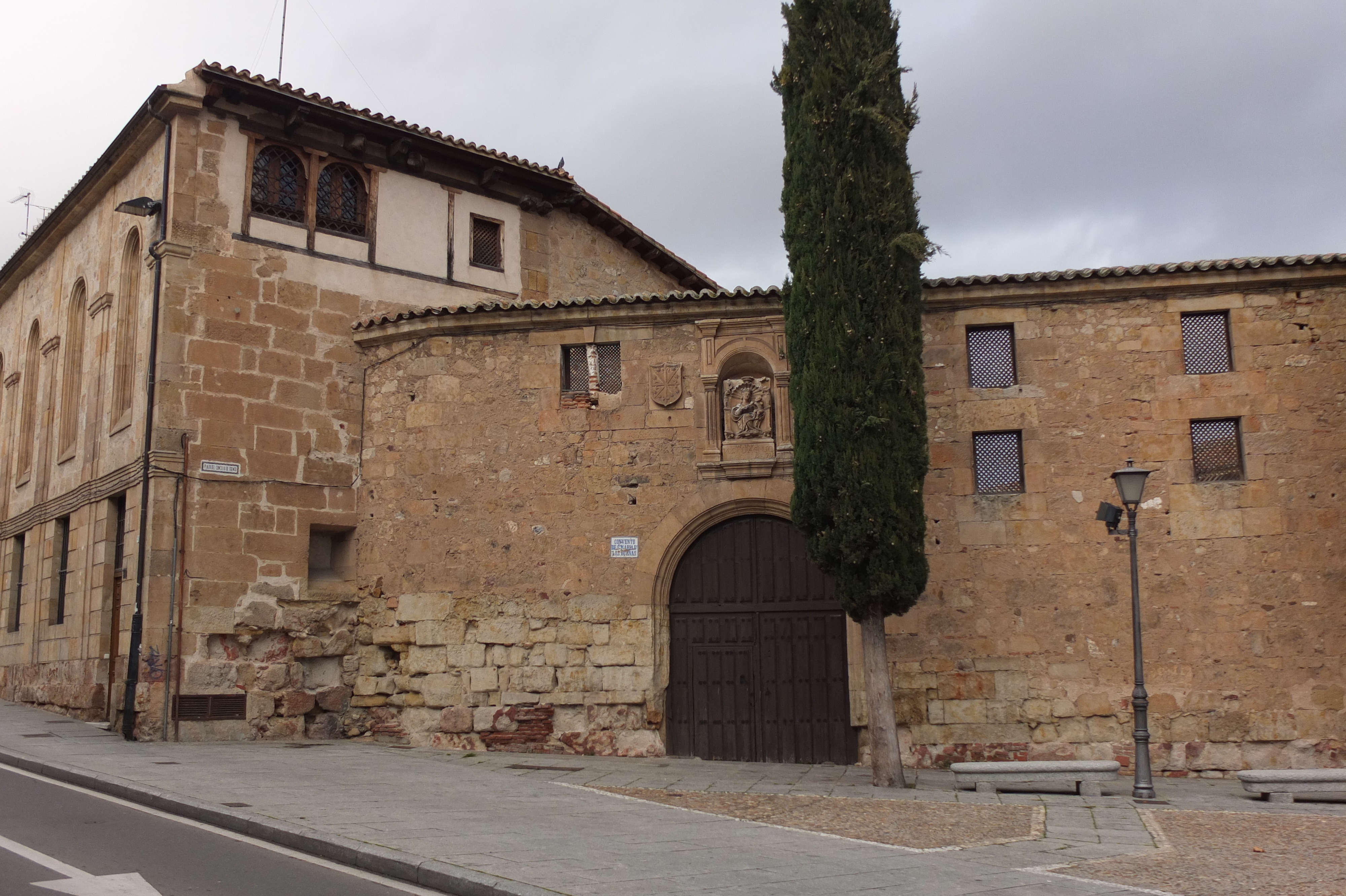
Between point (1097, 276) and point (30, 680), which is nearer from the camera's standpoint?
point (1097, 276)

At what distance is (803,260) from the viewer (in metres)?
12.1

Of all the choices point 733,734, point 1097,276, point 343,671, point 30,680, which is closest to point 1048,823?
point 733,734

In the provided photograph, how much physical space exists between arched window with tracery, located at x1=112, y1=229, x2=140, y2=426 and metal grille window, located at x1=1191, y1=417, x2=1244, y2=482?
13644mm

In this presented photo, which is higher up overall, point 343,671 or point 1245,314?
point 1245,314

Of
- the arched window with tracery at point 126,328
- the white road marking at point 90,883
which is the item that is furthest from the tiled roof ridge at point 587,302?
the white road marking at point 90,883

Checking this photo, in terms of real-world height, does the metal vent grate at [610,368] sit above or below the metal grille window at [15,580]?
above

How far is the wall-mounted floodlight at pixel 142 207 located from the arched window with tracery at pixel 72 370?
3.67 meters

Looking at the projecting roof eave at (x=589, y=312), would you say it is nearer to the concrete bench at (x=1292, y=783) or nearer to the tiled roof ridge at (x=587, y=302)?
the tiled roof ridge at (x=587, y=302)

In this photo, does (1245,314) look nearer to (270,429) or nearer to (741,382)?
(741,382)

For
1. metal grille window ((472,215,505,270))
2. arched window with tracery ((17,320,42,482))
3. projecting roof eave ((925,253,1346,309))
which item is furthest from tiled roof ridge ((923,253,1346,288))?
arched window with tracery ((17,320,42,482))

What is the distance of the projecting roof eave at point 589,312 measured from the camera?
1388 cm

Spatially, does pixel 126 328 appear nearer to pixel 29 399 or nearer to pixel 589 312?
pixel 29 399

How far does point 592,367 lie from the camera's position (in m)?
14.2

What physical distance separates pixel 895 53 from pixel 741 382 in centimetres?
409
